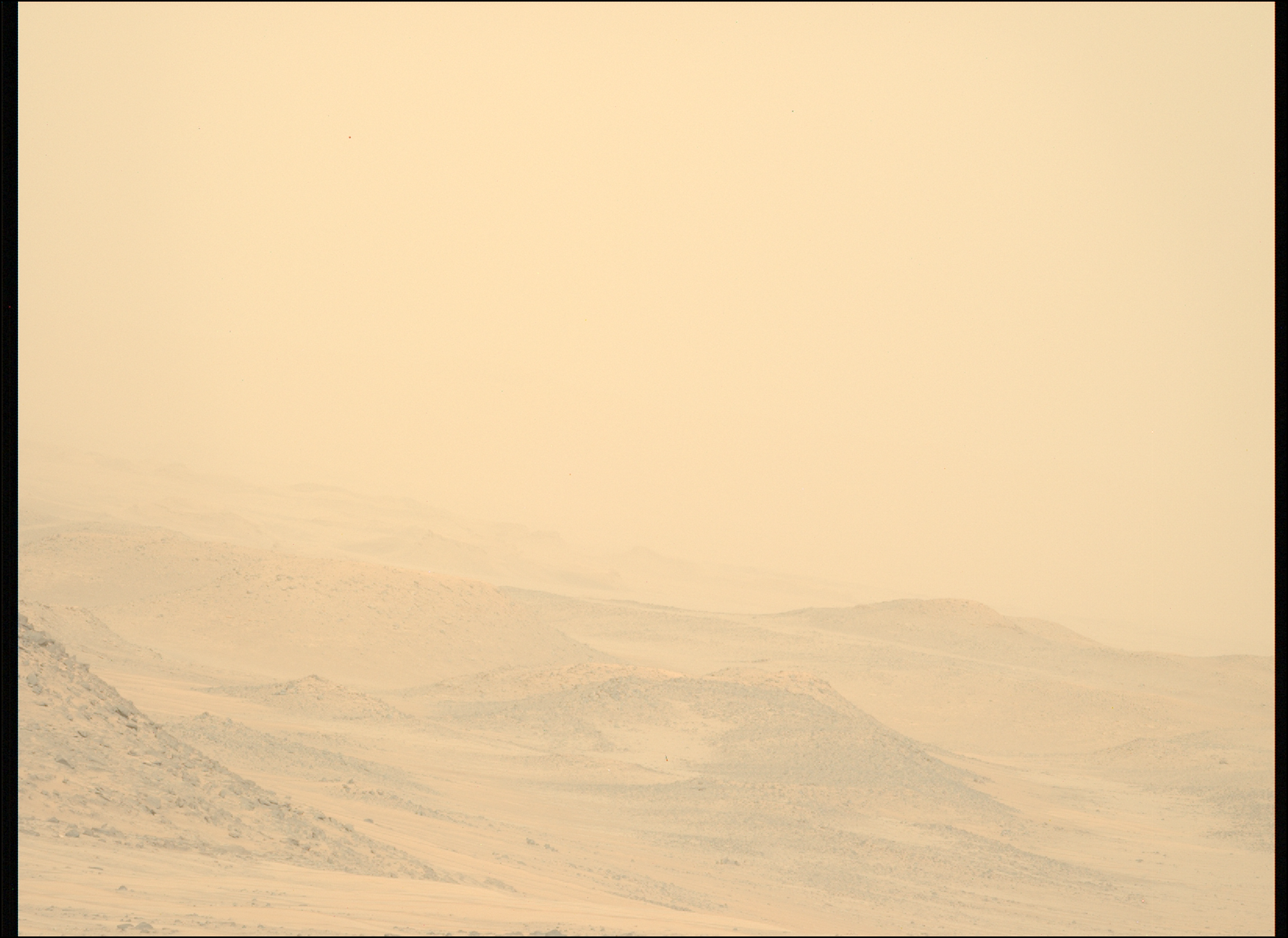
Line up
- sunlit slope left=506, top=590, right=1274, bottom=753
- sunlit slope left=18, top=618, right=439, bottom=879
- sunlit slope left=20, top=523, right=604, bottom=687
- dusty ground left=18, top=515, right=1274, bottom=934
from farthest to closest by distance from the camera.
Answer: sunlit slope left=506, top=590, right=1274, bottom=753 < sunlit slope left=20, top=523, right=604, bottom=687 < sunlit slope left=18, top=618, right=439, bottom=879 < dusty ground left=18, top=515, right=1274, bottom=934

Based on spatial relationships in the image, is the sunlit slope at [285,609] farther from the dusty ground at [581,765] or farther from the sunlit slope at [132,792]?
the sunlit slope at [132,792]

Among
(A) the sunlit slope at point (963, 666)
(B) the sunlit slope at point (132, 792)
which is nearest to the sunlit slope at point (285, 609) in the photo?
(A) the sunlit slope at point (963, 666)

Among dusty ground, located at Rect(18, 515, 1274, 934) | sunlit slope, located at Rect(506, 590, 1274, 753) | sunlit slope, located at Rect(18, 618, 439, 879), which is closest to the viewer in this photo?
dusty ground, located at Rect(18, 515, 1274, 934)

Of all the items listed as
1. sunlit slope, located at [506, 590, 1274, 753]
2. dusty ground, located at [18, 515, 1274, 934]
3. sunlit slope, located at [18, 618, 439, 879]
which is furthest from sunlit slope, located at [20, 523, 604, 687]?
sunlit slope, located at [18, 618, 439, 879]

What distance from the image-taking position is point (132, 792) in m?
8.80

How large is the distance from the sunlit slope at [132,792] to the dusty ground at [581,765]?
0.03 m

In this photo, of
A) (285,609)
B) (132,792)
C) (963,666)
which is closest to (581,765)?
(132,792)

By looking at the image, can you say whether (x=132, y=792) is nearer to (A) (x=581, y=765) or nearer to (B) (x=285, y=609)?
(A) (x=581, y=765)

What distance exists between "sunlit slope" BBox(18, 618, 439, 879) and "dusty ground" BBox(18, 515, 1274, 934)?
0.09 feet

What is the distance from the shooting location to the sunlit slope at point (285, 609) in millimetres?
26328

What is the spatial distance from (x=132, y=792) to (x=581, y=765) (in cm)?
875

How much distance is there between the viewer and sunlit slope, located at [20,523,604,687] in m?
26.3

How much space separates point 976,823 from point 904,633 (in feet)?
66.2

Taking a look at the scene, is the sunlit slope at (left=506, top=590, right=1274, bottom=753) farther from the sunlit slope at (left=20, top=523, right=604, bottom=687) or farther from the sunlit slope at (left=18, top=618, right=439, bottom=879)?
the sunlit slope at (left=18, top=618, right=439, bottom=879)
